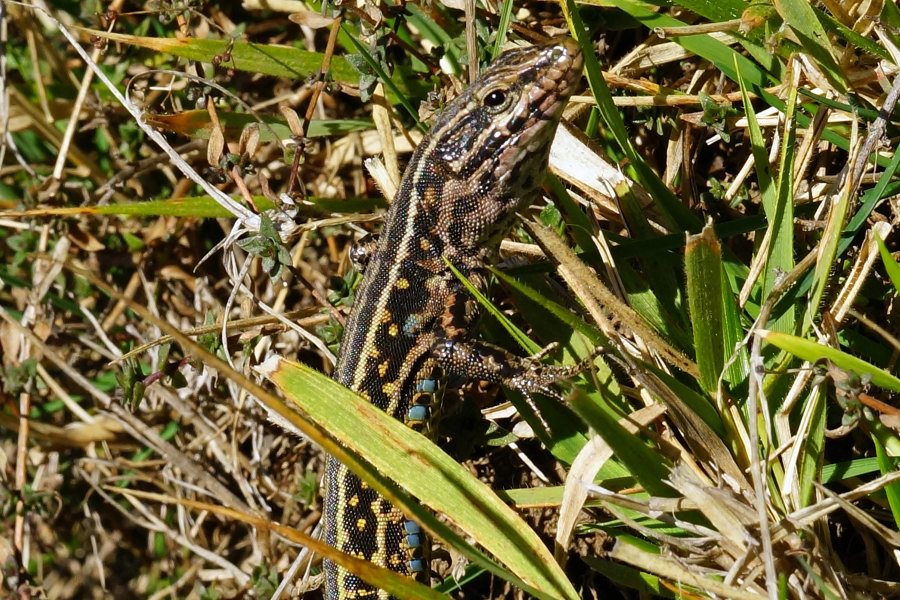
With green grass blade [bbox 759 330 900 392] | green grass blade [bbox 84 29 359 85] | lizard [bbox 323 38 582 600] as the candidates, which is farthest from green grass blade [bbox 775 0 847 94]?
green grass blade [bbox 84 29 359 85]

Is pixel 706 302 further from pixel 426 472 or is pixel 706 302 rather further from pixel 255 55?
pixel 255 55

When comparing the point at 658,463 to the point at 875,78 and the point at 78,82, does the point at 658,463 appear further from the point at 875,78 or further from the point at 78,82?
the point at 78,82

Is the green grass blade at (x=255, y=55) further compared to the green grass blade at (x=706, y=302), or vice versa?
the green grass blade at (x=255, y=55)

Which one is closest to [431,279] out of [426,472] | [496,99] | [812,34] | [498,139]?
[498,139]

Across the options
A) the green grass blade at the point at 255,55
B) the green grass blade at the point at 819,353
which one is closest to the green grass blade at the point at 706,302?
the green grass blade at the point at 819,353

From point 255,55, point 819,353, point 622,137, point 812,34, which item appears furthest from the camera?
point 255,55

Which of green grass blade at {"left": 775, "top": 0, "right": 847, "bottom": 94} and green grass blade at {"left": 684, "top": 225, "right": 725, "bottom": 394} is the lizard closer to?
green grass blade at {"left": 684, "top": 225, "right": 725, "bottom": 394}

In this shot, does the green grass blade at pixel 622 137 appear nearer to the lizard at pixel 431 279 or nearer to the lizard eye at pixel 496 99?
the lizard at pixel 431 279
